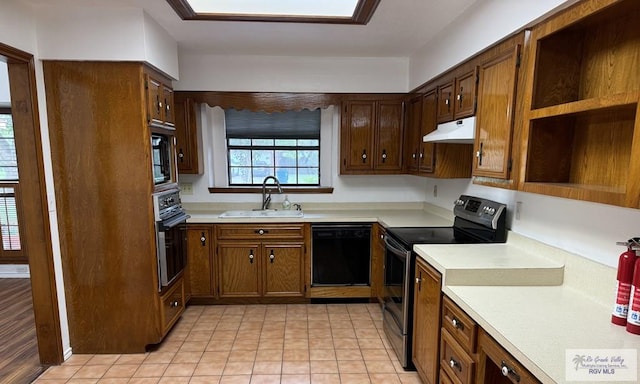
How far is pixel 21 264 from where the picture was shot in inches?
154

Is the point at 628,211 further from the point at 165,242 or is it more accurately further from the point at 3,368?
the point at 3,368

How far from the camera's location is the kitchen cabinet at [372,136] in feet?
10.9

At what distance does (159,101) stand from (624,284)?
2.95 m

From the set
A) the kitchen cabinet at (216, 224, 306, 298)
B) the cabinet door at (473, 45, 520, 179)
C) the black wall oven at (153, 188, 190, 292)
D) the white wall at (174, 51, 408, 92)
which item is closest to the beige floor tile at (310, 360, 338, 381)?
the kitchen cabinet at (216, 224, 306, 298)

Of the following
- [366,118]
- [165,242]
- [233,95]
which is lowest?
[165,242]

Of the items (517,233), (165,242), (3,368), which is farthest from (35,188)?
(517,233)

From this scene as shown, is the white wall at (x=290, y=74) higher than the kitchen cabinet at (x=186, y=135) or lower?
higher

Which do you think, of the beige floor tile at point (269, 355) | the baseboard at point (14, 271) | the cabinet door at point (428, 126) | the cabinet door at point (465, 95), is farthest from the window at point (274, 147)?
the baseboard at point (14, 271)

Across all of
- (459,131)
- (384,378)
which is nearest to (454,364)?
(384,378)

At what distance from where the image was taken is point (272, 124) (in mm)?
3729

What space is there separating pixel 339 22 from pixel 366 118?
3.66 feet

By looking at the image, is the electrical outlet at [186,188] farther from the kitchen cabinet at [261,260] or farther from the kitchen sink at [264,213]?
the kitchen cabinet at [261,260]

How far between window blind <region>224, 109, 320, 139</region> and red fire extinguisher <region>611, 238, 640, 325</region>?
9.65 feet

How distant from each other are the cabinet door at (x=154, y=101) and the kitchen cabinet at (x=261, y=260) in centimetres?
116
